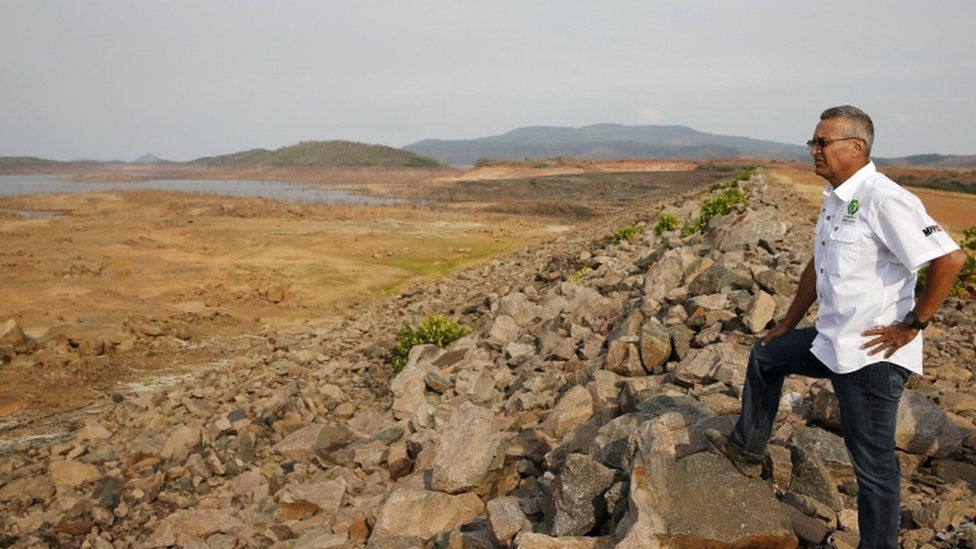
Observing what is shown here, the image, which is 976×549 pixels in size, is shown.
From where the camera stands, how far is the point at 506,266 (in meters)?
22.4

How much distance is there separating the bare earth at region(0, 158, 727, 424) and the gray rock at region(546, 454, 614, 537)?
9.97 meters

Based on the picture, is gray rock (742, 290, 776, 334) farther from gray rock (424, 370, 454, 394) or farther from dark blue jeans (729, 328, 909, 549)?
gray rock (424, 370, 454, 394)

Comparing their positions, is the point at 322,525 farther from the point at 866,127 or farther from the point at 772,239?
the point at 772,239

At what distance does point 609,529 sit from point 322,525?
2.84m

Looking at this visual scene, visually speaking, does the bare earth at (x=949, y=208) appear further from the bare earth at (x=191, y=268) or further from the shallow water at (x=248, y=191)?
the shallow water at (x=248, y=191)

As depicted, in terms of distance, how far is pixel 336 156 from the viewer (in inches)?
4847

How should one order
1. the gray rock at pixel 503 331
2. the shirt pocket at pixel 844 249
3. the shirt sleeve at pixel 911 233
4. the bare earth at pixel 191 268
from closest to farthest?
the shirt sleeve at pixel 911 233
the shirt pocket at pixel 844 249
the gray rock at pixel 503 331
the bare earth at pixel 191 268

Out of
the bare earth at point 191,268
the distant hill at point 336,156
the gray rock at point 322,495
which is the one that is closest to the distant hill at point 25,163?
the distant hill at point 336,156

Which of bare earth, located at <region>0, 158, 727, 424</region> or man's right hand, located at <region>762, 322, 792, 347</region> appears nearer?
man's right hand, located at <region>762, 322, 792, 347</region>

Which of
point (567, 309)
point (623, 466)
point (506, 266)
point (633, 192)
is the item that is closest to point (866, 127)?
point (623, 466)

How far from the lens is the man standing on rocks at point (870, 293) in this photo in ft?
9.58

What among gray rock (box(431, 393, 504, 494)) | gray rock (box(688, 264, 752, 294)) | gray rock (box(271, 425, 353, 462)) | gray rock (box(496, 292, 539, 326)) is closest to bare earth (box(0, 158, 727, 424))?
gray rock (box(271, 425, 353, 462))

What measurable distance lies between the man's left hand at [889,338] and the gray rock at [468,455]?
3003 millimetres

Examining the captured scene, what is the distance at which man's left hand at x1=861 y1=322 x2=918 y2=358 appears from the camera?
2980 millimetres
